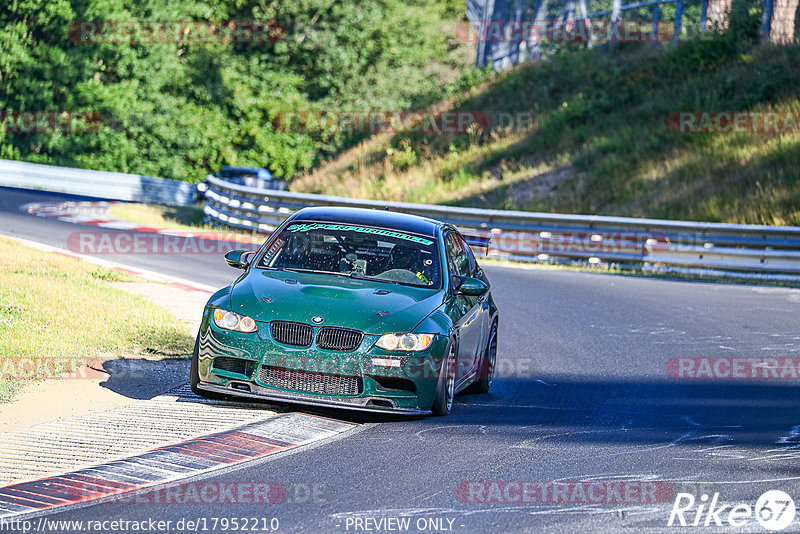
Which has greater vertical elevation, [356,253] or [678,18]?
[678,18]

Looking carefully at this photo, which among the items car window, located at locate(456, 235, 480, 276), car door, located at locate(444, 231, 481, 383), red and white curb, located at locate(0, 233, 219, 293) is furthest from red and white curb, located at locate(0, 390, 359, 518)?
red and white curb, located at locate(0, 233, 219, 293)

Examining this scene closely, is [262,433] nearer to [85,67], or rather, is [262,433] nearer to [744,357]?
[744,357]

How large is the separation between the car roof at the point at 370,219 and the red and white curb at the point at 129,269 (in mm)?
5589

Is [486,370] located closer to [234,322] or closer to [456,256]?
[456,256]

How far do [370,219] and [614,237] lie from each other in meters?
13.9

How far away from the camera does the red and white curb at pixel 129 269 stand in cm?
1575

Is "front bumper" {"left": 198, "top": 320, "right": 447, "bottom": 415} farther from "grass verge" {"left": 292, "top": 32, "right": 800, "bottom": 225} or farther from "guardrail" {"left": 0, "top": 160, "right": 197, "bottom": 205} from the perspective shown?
"guardrail" {"left": 0, "top": 160, "right": 197, "bottom": 205}

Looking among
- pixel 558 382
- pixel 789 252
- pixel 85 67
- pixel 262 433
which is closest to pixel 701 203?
pixel 789 252

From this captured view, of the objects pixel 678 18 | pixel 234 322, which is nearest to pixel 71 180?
pixel 678 18

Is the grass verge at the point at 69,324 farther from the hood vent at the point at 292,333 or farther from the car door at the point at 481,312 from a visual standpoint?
the car door at the point at 481,312

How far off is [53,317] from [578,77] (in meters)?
30.4

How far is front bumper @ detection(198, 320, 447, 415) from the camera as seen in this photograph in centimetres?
820

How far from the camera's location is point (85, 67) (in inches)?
1954

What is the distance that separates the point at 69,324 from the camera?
1105cm
